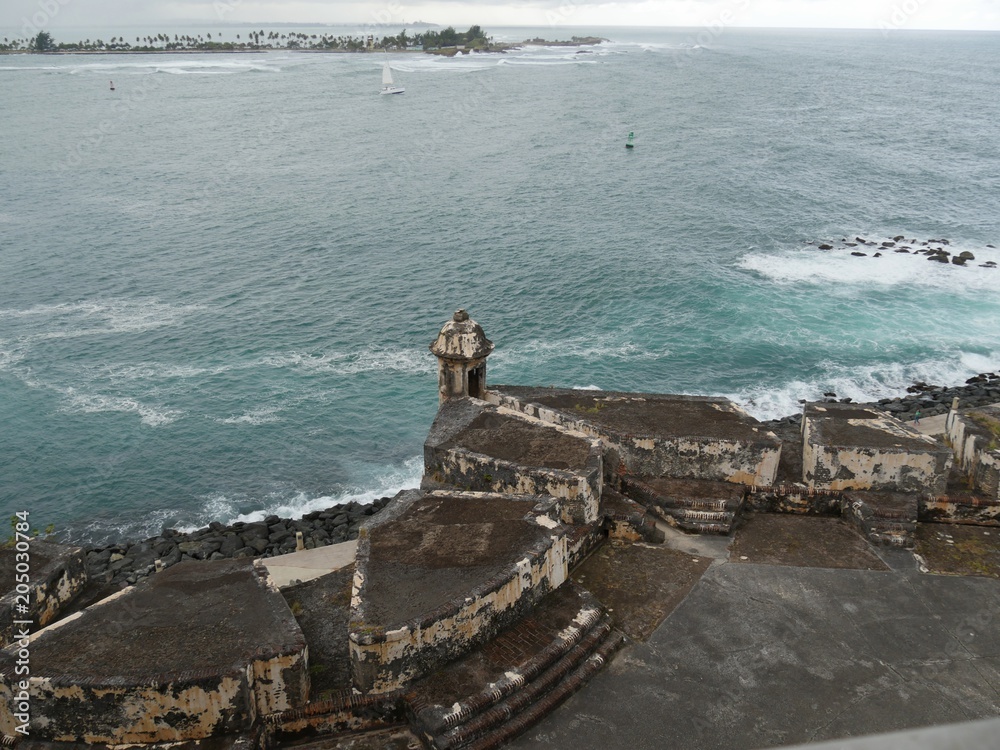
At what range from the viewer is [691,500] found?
13516mm

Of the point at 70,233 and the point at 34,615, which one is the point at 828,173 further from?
the point at 34,615

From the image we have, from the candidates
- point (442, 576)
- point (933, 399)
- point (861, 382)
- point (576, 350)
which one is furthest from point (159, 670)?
point (861, 382)

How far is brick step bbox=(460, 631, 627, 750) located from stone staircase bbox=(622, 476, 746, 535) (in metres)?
3.15

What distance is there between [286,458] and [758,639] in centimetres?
2032

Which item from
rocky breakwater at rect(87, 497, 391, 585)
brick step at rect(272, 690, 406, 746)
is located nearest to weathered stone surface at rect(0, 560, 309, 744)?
brick step at rect(272, 690, 406, 746)

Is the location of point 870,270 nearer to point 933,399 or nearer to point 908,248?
point 908,248

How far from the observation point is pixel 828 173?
2667 inches

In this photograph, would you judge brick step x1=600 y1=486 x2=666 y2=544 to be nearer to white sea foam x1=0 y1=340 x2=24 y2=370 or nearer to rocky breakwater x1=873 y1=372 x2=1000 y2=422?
rocky breakwater x1=873 y1=372 x2=1000 y2=422

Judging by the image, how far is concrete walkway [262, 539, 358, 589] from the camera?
58.4 ft

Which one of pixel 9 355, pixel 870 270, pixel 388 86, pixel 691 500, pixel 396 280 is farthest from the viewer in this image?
pixel 388 86

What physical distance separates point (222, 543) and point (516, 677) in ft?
48.8

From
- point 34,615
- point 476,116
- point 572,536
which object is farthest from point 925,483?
point 476,116

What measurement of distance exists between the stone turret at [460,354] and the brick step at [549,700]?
20.1 feet

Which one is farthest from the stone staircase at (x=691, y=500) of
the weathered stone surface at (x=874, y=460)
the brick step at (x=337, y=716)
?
the brick step at (x=337, y=716)
